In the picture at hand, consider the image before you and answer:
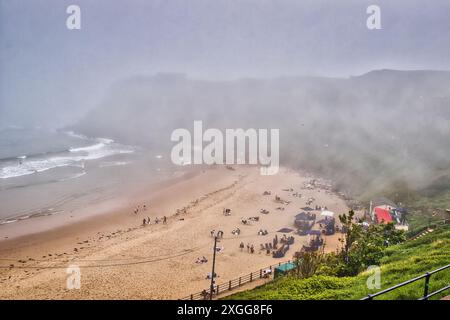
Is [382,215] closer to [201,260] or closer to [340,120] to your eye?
[201,260]

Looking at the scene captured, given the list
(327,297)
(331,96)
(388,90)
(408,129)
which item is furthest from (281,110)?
(327,297)

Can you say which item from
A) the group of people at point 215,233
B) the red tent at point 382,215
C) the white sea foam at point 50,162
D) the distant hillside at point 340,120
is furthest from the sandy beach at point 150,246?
the white sea foam at point 50,162

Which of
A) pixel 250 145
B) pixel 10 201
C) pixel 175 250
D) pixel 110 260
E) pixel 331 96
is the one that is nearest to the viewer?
pixel 110 260

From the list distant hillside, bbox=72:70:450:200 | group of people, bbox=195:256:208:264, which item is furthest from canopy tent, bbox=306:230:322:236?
distant hillside, bbox=72:70:450:200

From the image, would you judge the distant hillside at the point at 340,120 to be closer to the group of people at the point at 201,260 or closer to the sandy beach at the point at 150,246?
the sandy beach at the point at 150,246

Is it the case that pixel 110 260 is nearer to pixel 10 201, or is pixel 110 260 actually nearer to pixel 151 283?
pixel 151 283
